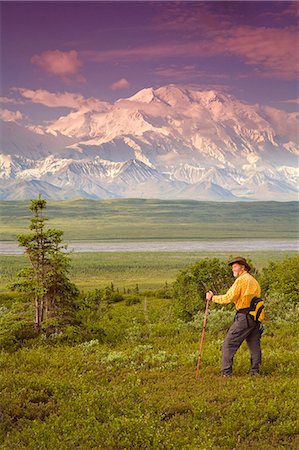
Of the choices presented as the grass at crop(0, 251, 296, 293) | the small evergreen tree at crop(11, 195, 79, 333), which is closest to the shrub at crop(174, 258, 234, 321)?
the small evergreen tree at crop(11, 195, 79, 333)

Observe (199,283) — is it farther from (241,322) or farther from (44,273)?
(241,322)

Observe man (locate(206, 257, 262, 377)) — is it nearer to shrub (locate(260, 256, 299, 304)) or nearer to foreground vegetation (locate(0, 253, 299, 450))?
foreground vegetation (locate(0, 253, 299, 450))

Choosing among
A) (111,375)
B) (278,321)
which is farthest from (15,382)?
(278,321)

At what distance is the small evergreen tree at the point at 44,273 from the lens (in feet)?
59.0

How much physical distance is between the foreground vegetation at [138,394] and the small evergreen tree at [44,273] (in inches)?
28.0

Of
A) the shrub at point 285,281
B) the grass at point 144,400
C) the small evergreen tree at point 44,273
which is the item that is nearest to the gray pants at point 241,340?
the grass at point 144,400

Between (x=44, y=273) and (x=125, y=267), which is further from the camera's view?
(x=125, y=267)

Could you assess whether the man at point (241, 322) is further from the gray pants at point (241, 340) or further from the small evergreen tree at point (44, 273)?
the small evergreen tree at point (44, 273)

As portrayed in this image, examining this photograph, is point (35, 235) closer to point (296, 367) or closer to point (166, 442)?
point (296, 367)

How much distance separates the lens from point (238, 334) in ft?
41.2

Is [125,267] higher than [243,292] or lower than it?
lower

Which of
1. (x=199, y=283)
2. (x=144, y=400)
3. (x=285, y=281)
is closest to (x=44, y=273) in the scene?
(x=144, y=400)

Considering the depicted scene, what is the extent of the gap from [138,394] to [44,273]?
8.05 m

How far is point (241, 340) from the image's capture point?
41.2 ft
